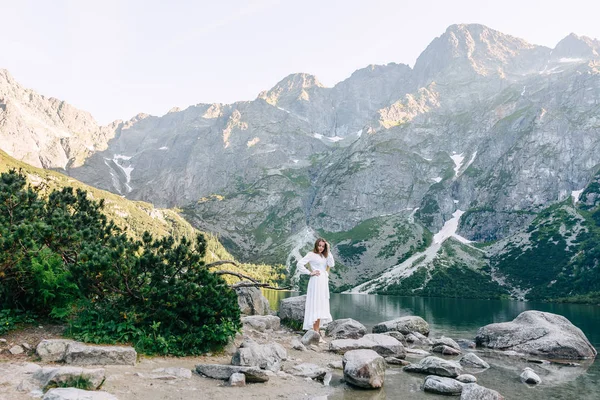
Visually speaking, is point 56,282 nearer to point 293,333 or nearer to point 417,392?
point 417,392

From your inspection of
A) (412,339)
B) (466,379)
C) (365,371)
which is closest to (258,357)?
(365,371)

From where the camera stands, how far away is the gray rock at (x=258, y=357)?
48.5 ft

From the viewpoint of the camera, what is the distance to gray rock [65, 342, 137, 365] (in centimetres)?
1268

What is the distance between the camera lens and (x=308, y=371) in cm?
1509

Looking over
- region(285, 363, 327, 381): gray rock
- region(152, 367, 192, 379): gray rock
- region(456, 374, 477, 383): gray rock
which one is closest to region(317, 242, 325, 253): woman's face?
region(285, 363, 327, 381): gray rock

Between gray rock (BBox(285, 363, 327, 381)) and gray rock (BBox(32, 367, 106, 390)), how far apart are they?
285 inches

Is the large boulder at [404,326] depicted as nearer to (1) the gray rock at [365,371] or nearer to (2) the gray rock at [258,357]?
(2) the gray rock at [258,357]

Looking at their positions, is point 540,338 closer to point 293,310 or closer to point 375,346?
point 375,346

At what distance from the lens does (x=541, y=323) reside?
29.3 meters

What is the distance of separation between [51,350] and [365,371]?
36.1 feet

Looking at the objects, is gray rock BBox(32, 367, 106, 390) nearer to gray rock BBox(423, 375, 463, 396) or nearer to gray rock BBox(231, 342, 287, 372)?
gray rock BBox(231, 342, 287, 372)

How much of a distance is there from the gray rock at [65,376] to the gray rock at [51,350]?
8.14 ft

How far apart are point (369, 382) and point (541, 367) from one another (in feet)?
44.4

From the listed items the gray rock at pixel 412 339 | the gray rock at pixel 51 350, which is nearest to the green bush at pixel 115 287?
the gray rock at pixel 51 350
